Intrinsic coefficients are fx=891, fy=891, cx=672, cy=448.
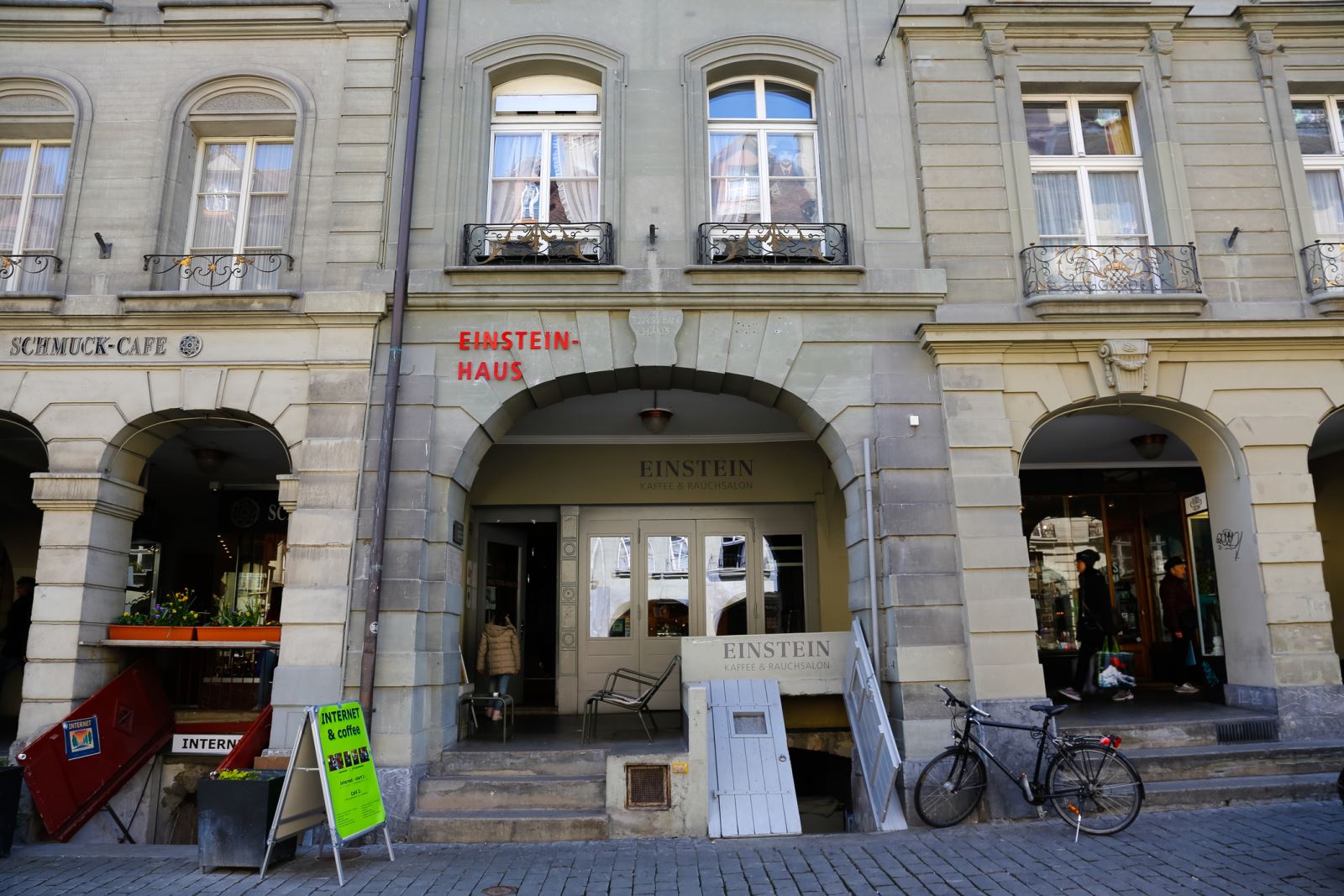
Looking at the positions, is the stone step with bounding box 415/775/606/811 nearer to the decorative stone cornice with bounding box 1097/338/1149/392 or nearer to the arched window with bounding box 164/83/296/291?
the arched window with bounding box 164/83/296/291

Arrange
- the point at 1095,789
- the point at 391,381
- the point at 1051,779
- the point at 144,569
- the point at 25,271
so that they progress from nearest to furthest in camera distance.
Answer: the point at 1095,789 → the point at 1051,779 → the point at 391,381 → the point at 25,271 → the point at 144,569

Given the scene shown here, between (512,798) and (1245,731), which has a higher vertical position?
(1245,731)

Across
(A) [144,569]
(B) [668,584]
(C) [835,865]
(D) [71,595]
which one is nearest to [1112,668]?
(C) [835,865]

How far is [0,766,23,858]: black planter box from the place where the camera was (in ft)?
23.4

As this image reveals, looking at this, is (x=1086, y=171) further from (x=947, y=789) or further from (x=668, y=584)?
(x=668, y=584)

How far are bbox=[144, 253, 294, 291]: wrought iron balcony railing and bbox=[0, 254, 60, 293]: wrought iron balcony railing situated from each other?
→ 1148 mm

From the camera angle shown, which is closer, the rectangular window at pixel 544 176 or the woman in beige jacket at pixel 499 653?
the rectangular window at pixel 544 176

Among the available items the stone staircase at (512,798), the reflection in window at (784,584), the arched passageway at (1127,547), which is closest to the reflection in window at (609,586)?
the reflection in window at (784,584)

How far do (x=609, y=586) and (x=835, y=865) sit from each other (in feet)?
22.6

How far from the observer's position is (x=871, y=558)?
8.68 meters

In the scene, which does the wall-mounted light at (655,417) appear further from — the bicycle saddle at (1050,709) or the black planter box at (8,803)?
the black planter box at (8,803)

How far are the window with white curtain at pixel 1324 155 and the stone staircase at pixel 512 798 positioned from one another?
9708 millimetres

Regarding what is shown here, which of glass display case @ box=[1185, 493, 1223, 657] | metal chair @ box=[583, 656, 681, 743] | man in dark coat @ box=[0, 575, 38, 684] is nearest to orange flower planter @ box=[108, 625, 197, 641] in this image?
man in dark coat @ box=[0, 575, 38, 684]

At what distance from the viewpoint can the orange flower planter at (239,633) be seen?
8.71 meters
